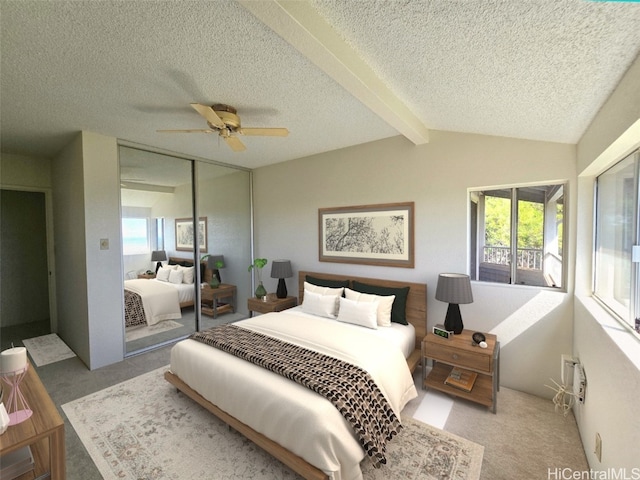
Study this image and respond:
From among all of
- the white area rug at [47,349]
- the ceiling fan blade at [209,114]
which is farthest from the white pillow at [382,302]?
the white area rug at [47,349]

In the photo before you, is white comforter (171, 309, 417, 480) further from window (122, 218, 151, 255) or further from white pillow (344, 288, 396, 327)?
window (122, 218, 151, 255)

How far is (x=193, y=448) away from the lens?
6.47ft

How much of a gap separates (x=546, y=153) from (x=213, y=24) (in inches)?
110

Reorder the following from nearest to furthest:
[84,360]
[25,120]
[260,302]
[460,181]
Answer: [25,120], [460,181], [84,360], [260,302]

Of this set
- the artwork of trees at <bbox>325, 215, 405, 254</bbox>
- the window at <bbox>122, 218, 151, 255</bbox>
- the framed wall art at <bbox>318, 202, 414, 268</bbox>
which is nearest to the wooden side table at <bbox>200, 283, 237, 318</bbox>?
the window at <bbox>122, 218, 151, 255</bbox>

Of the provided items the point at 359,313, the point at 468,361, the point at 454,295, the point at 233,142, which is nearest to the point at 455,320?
the point at 454,295

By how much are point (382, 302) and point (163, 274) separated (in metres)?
3.01

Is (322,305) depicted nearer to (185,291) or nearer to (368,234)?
(368,234)

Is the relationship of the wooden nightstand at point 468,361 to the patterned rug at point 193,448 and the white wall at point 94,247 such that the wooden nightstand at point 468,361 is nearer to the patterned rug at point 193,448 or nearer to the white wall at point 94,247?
the patterned rug at point 193,448

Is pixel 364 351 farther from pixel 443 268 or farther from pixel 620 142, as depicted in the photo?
pixel 620 142

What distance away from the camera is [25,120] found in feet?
8.69

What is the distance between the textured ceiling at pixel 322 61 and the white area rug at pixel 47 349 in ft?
8.94

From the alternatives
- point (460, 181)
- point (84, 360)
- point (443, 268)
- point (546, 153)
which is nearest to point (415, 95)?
point (460, 181)

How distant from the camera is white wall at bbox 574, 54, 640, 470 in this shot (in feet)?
4.01
